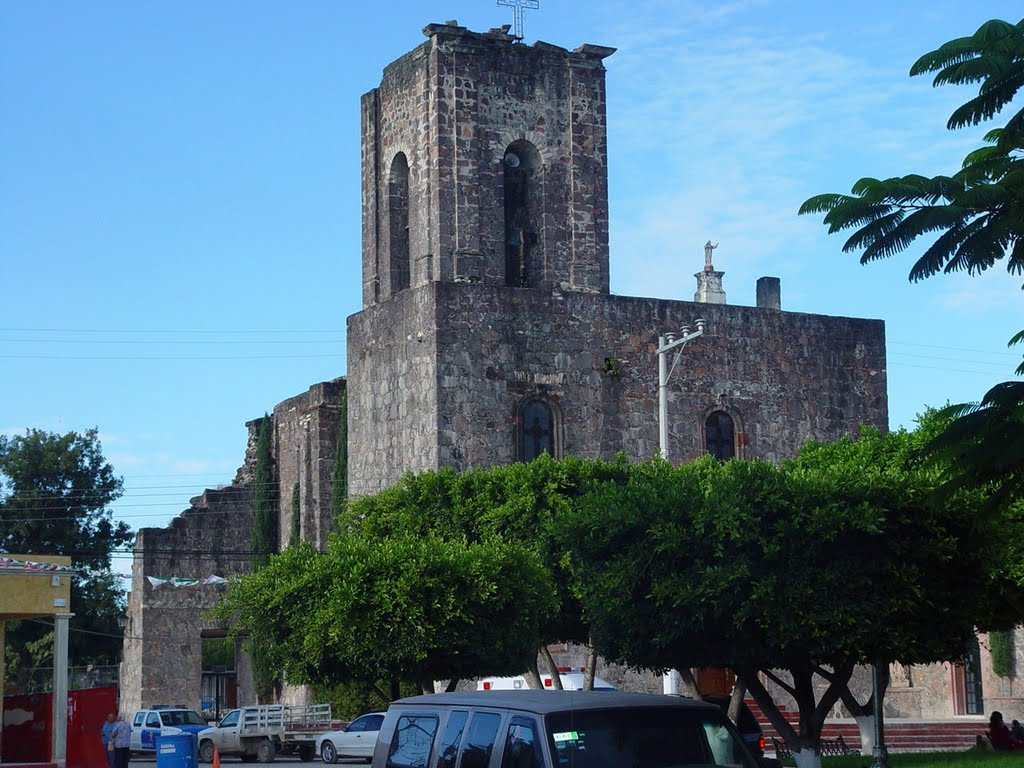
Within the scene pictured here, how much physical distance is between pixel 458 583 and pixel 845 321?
57.9ft

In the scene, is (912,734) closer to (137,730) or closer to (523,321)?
(523,321)

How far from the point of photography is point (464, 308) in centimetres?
3538

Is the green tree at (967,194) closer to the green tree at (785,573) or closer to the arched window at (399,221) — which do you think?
the green tree at (785,573)

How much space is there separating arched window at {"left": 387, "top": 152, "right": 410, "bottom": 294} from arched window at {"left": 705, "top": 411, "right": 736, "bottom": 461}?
780 cm

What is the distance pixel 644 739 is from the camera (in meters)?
11.0

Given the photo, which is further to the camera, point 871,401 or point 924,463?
point 871,401

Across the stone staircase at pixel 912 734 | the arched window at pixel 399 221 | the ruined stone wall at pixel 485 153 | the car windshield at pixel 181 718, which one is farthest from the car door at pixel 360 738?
the arched window at pixel 399 221

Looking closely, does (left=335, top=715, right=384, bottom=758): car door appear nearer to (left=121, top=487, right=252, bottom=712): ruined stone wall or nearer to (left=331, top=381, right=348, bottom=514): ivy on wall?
(left=331, top=381, right=348, bottom=514): ivy on wall

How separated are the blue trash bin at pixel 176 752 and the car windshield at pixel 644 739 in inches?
592

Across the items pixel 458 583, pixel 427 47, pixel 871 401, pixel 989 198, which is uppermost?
pixel 427 47

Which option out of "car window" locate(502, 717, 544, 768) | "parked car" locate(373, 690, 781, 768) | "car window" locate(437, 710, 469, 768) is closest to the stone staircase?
"car window" locate(437, 710, 469, 768)

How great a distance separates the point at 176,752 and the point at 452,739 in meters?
14.1

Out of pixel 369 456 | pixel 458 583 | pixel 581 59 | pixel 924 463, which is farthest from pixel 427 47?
pixel 924 463

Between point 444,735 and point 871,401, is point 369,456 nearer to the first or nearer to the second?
point 871,401
